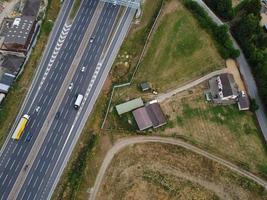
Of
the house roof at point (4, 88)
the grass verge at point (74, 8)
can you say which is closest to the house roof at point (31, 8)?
the grass verge at point (74, 8)

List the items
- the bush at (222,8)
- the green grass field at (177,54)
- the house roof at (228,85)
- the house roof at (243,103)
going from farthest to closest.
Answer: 1. the bush at (222,8)
2. the green grass field at (177,54)
3. the house roof at (243,103)
4. the house roof at (228,85)

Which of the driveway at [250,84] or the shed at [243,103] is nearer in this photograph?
the driveway at [250,84]

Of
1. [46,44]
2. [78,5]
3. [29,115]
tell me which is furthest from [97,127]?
[78,5]

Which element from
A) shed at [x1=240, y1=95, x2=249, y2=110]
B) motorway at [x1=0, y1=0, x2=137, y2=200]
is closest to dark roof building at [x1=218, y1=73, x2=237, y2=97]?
shed at [x1=240, y1=95, x2=249, y2=110]

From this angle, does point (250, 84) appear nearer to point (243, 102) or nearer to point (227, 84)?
point (243, 102)

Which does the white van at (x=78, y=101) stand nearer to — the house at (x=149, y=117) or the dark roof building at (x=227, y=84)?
the house at (x=149, y=117)

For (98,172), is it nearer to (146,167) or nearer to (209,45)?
(146,167)

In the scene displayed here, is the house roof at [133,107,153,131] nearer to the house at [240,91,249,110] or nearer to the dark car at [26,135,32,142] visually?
the house at [240,91,249,110]

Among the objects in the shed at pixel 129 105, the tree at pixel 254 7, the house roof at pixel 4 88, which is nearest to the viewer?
the shed at pixel 129 105
